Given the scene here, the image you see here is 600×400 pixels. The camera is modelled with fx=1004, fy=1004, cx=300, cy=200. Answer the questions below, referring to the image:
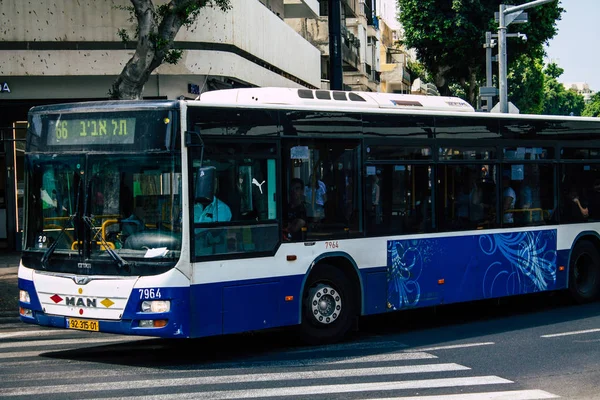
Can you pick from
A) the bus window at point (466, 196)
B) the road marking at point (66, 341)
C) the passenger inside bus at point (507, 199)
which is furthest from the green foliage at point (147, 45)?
the passenger inside bus at point (507, 199)

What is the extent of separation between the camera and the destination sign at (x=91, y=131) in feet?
32.9

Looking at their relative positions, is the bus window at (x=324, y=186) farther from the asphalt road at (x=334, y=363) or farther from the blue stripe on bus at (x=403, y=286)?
the asphalt road at (x=334, y=363)

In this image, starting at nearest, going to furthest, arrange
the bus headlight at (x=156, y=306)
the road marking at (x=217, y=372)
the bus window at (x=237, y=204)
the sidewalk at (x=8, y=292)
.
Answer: the road marking at (x=217, y=372)
the bus headlight at (x=156, y=306)
the bus window at (x=237, y=204)
the sidewalk at (x=8, y=292)

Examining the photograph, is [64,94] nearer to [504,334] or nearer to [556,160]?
[556,160]

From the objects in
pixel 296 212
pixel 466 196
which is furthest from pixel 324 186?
pixel 466 196

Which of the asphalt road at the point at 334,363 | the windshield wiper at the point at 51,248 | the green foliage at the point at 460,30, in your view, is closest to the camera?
the asphalt road at the point at 334,363

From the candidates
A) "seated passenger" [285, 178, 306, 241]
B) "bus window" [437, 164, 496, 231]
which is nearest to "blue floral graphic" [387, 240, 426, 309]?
"bus window" [437, 164, 496, 231]

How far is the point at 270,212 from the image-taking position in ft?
35.3

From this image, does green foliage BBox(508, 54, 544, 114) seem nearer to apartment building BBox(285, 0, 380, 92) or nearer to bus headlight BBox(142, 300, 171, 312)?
apartment building BBox(285, 0, 380, 92)

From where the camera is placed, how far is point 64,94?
77.2ft

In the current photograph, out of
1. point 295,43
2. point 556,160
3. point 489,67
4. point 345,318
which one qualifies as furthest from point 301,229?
point 489,67

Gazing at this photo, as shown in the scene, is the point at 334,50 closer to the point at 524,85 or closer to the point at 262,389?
the point at 262,389

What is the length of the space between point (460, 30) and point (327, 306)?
34621mm

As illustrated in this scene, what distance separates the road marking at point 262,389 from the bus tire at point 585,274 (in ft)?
20.1
